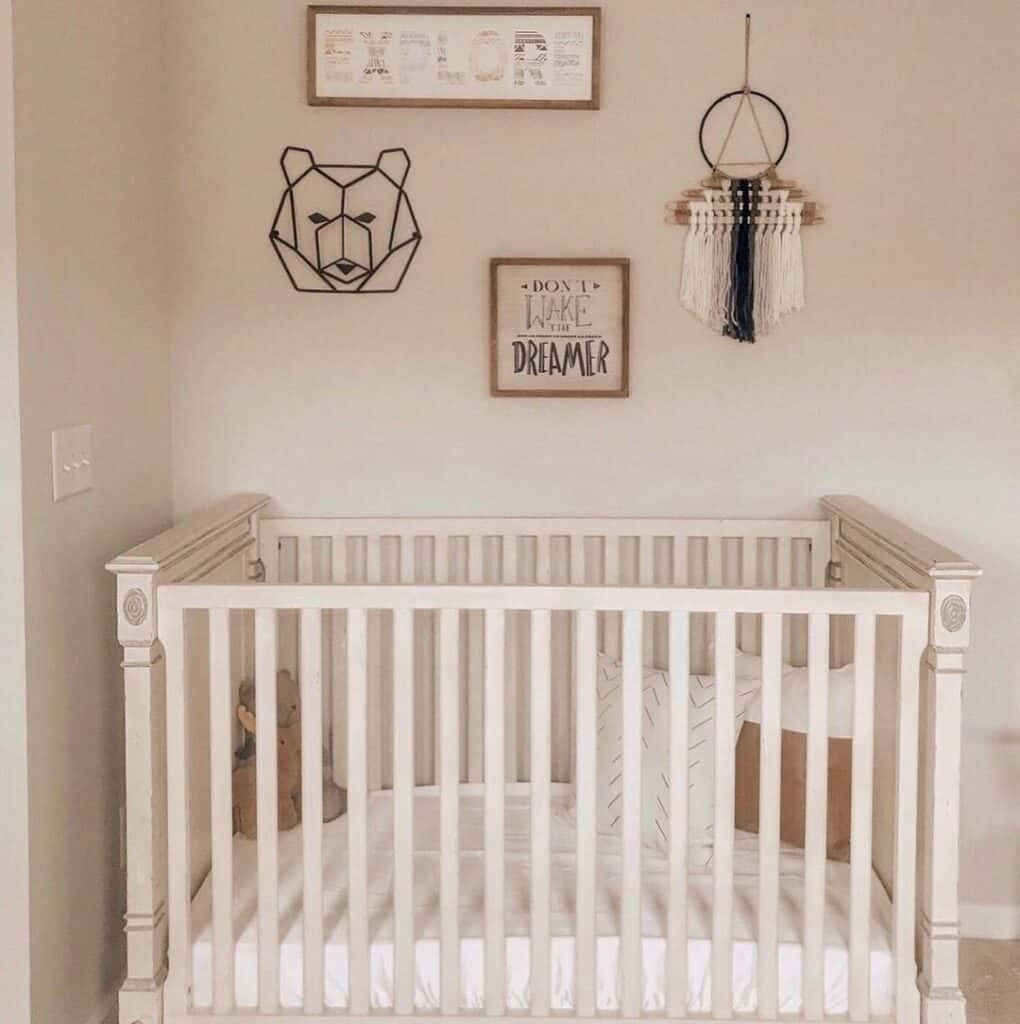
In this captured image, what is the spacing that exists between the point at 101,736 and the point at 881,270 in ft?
6.02

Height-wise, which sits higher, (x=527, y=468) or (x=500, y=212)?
(x=500, y=212)

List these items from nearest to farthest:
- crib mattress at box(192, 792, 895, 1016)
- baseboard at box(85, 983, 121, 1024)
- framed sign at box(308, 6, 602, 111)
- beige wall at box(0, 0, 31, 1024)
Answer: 1. beige wall at box(0, 0, 31, 1024)
2. crib mattress at box(192, 792, 895, 1016)
3. baseboard at box(85, 983, 121, 1024)
4. framed sign at box(308, 6, 602, 111)

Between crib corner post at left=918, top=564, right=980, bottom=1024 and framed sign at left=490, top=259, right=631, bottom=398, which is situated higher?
framed sign at left=490, top=259, right=631, bottom=398

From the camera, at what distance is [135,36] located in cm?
288

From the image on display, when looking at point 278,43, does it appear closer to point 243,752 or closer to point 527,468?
point 527,468

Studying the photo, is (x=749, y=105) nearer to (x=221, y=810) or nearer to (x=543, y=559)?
(x=543, y=559)

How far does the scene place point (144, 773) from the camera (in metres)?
2.34

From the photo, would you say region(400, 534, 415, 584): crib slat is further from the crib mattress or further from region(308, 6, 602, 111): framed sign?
region(308, 6, 602, 111): framed sign

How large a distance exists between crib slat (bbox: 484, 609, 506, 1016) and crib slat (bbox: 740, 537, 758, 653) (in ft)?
3.05

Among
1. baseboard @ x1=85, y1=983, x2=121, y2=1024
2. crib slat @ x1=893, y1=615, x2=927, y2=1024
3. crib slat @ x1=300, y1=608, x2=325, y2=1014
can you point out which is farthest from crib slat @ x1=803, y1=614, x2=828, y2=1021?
baseboard @ x1=85, y1=983, x2=121, y2=1024

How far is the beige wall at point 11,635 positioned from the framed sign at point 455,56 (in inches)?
41.0

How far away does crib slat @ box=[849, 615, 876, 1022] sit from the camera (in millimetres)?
2330

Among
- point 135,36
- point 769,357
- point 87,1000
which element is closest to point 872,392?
point 769,357

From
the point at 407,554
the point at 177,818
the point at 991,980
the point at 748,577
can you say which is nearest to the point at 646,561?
the point at 748,577
